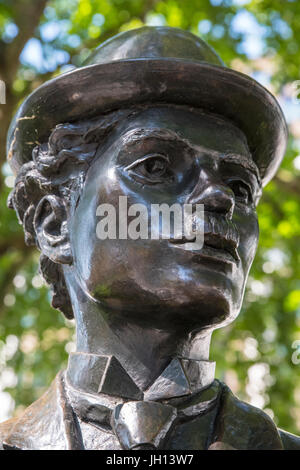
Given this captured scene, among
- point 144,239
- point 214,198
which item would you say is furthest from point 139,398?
point 214,198

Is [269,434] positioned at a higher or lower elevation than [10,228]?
lower

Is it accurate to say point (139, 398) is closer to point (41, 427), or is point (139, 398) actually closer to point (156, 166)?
point (41, 427)

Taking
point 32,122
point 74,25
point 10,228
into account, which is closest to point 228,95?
point 32,122

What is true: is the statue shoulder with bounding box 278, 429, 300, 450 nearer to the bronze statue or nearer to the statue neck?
the bronze statue

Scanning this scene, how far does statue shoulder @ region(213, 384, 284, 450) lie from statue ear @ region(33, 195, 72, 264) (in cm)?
90

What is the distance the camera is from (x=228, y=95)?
3189 mm

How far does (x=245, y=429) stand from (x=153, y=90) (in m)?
1.38


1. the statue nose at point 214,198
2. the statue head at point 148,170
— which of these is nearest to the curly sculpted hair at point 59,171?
the statue head at point 148,170

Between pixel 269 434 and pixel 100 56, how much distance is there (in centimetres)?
179

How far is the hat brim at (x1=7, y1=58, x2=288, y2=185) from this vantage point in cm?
310

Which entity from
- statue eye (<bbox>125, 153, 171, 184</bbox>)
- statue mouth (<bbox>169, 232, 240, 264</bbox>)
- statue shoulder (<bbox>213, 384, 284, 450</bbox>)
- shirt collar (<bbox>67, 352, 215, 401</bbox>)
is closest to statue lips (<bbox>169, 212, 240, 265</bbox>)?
statue mouth (<bbox>169, 232, 240, 264</bbox>)

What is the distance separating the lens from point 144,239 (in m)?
2.81

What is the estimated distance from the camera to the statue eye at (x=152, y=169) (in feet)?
9.63
